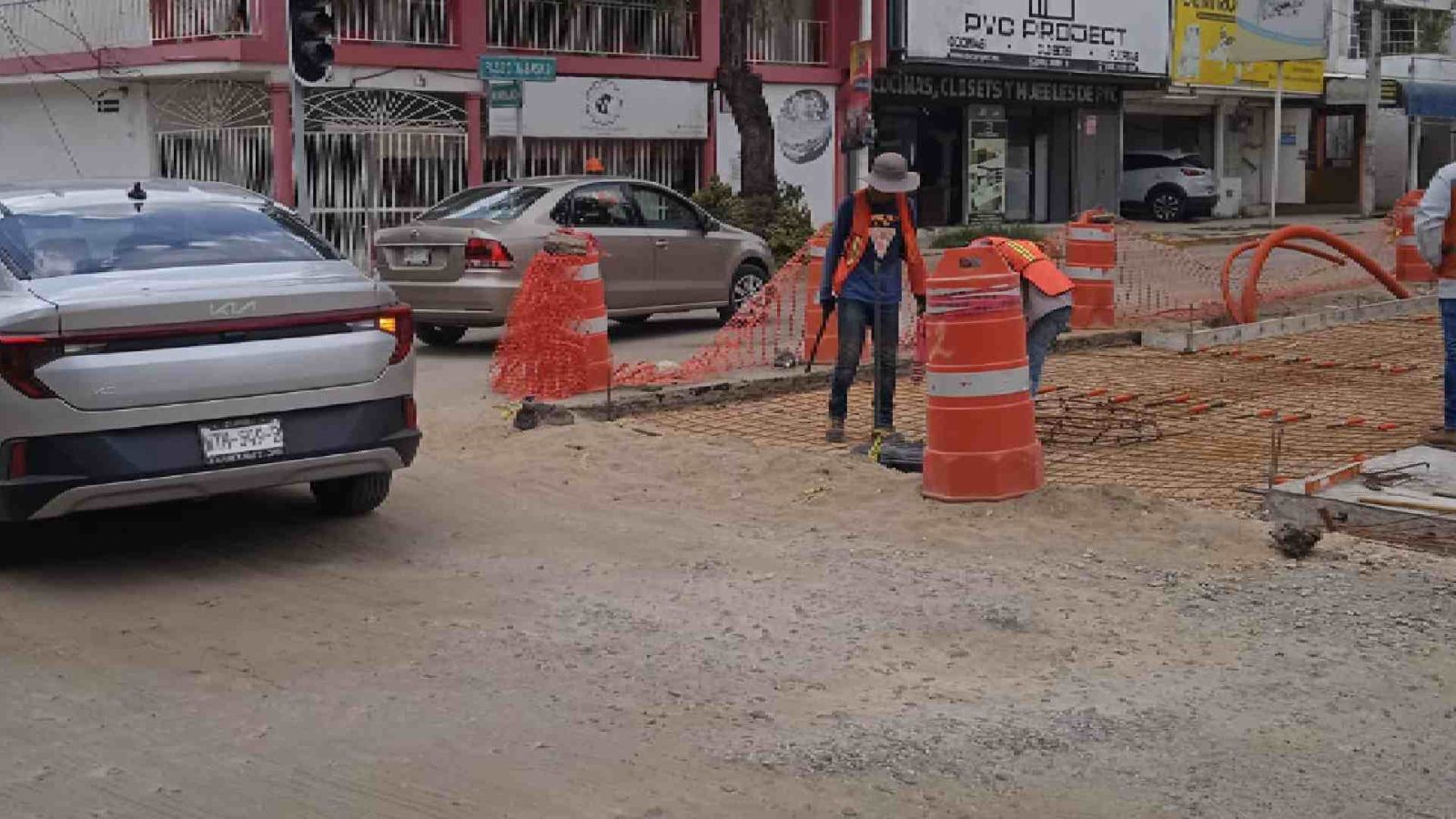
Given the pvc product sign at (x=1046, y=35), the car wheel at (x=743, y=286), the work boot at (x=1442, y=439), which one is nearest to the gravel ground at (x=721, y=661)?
the work boot at (x=1442, y=439)

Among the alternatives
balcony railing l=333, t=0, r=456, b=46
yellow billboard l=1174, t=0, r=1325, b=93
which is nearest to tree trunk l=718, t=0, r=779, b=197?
balcony railing l=333, t=0, r=456, b=46

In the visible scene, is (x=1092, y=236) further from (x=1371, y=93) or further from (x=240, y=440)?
(x=1371, y=93)

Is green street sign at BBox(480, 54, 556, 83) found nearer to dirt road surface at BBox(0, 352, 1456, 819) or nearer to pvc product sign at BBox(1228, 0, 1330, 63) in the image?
dirt road surface at BBox(0, 352, 1456, 819)

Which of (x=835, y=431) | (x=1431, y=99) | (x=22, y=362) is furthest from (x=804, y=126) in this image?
(x=22, y=362)

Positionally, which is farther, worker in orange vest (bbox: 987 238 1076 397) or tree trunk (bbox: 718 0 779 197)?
tree trunk (bbox: 718 0 779 197)

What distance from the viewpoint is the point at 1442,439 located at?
9070 mm

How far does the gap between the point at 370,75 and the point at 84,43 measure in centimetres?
489

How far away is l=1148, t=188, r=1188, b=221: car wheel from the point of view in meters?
41.9

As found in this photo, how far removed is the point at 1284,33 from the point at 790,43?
1437 cm

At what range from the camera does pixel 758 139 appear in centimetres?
2750

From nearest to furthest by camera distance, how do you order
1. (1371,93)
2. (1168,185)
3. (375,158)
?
1. (375,158)
2. (1371,93)
3. (1168,185)

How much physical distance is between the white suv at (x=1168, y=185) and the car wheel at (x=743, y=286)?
88.2 feet

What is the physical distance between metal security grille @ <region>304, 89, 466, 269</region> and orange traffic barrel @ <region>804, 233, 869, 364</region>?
11.7m

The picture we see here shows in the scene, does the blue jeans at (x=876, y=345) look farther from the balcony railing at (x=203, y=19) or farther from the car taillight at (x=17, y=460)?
the balcony railing at (x=203, y=19)
